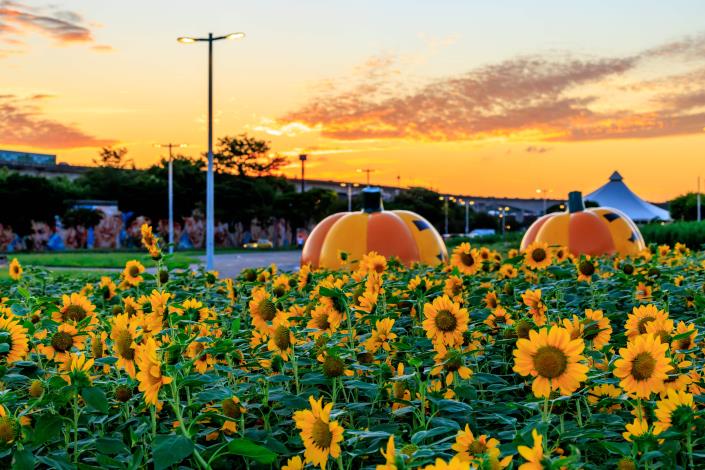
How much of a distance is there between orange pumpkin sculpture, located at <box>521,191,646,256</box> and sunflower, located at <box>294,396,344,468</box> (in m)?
10.4

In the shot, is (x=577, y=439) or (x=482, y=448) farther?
(x=577, y=439)

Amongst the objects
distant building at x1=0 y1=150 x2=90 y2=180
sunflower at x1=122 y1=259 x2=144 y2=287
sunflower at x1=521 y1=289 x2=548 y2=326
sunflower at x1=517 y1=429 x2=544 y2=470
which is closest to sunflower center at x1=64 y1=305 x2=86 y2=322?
sunflower at x1=122 y1=259 x2=144 y2=287

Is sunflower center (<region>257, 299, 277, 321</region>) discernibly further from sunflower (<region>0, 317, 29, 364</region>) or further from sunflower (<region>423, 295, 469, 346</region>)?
sunflower (<region>0, 317, 29, 364</region>)

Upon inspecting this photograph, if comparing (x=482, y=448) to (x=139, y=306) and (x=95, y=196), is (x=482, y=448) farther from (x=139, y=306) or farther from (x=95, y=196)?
(x=95, y=196)

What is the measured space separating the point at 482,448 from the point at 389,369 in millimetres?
874

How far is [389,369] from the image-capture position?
9.68 ft

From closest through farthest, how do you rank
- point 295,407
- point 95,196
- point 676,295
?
point 295,407
point 676,295
point 95,196

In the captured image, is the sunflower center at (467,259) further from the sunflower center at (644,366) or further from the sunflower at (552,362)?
the sunflower at (552,362)

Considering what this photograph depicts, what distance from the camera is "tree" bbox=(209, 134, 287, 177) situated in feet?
239

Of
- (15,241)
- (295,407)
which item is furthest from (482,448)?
(15,241)

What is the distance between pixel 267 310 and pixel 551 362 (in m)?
1.55

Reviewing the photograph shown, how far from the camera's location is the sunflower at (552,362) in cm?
229

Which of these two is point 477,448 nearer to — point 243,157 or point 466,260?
point 466,260

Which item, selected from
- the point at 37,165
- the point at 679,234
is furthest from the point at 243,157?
the point at 679,234
